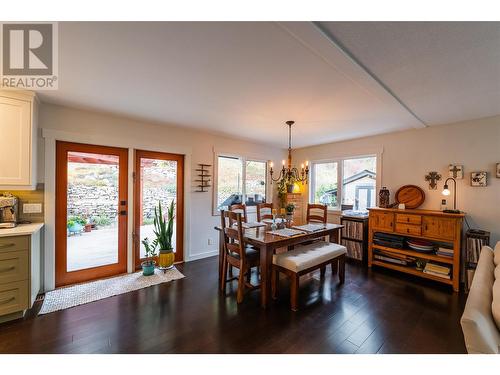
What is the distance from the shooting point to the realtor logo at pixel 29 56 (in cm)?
136

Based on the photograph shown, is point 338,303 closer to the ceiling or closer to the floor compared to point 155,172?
closer to the floor

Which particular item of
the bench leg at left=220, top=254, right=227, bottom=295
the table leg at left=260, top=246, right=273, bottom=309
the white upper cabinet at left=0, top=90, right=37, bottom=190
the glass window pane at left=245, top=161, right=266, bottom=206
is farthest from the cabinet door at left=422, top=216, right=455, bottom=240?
the white upper cabinet at left=0, top=90, right=37, bottom=190

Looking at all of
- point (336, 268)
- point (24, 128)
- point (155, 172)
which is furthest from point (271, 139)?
point (24, 128)

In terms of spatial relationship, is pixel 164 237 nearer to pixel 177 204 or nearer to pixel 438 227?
pixel 177 204

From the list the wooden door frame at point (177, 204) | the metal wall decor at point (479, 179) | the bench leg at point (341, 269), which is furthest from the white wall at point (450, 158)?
the wooden door frame at point (177, 204)

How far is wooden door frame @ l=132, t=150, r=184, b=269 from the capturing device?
10.6 feet

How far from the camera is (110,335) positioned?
71.8 inches

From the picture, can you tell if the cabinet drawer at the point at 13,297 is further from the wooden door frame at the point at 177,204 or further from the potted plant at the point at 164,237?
the potted plant at the point at 164,237

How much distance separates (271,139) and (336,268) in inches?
104

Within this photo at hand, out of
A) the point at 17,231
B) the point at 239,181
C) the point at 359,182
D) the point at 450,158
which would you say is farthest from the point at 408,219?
the point at 17,231

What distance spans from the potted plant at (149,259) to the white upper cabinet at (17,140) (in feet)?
5.02

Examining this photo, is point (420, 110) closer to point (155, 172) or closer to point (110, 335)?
point (155, 172)

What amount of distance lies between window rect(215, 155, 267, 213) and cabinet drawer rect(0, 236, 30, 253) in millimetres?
2534

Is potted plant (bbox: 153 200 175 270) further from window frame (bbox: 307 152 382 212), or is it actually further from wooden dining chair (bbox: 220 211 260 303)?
window frame (bbox: 307 152 382 212)
